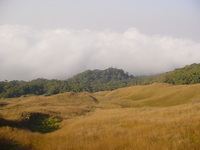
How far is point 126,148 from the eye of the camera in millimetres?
6375

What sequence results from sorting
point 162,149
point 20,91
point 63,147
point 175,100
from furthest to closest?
point 20,91 < point 175,100 < point 63,147 < point 162,149

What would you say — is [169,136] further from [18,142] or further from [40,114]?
[40,114]

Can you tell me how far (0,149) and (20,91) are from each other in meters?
165

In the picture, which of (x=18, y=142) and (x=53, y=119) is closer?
(x=18, y=142)

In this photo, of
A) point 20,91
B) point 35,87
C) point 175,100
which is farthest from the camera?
point 35,87

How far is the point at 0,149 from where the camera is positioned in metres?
7.91

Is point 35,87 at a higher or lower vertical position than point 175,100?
higher

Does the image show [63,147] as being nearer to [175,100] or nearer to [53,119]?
[53,119]

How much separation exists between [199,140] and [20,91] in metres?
170

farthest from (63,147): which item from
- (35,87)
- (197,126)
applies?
(35,87)

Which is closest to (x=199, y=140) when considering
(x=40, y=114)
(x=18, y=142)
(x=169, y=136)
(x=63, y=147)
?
(x=169, y=136)

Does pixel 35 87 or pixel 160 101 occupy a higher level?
pixel 35 87

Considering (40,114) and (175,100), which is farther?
(175,100)

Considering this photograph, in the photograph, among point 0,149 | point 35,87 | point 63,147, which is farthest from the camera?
point 35,87
